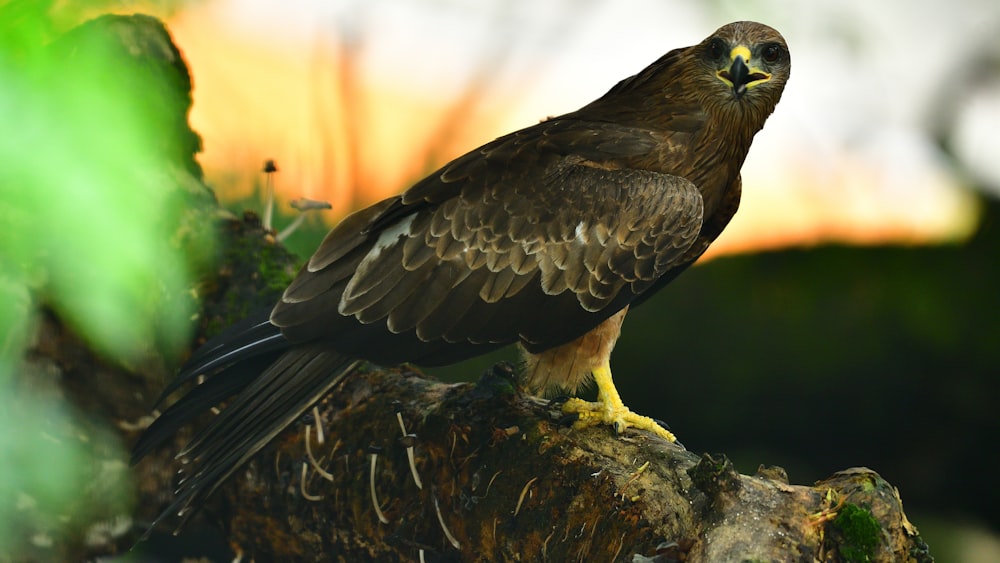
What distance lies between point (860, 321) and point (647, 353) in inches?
53.3

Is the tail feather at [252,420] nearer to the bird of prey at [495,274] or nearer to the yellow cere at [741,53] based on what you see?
the bird of prey at [495,274]

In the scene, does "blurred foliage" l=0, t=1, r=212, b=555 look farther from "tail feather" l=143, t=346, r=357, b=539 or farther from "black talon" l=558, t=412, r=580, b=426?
"black talon" l=558, t=412, r=580, b=426

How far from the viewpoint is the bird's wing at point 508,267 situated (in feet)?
10.3

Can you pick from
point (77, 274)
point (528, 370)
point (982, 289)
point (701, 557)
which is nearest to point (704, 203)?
point (528, 370)

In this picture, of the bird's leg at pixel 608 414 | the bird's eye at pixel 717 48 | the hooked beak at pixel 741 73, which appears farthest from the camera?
the bird's eye at pixel 717 48

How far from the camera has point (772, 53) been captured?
3.36m

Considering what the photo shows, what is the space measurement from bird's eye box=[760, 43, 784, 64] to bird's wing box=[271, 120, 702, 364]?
573 mm

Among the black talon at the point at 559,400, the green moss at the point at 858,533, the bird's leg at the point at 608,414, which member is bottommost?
the green moss at the point at 858,533

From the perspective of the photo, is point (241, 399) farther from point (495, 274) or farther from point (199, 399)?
point (495, 274)

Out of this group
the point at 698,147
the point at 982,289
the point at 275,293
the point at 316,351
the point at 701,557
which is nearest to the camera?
the point at 701,557

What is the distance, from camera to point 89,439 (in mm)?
3494

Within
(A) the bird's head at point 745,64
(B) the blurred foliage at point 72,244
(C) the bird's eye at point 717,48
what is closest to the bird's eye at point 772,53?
(A) the bird's head at point 745,64

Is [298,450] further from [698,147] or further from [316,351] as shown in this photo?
[698,147]

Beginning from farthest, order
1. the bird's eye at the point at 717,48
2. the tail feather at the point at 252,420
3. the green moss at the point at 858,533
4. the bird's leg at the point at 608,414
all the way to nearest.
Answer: the bird's eye at the point at 717,48 → the bird's leg at the point at 608,414 → the tail feather at the point at 252,420 → the green moss at the point at 858,533
